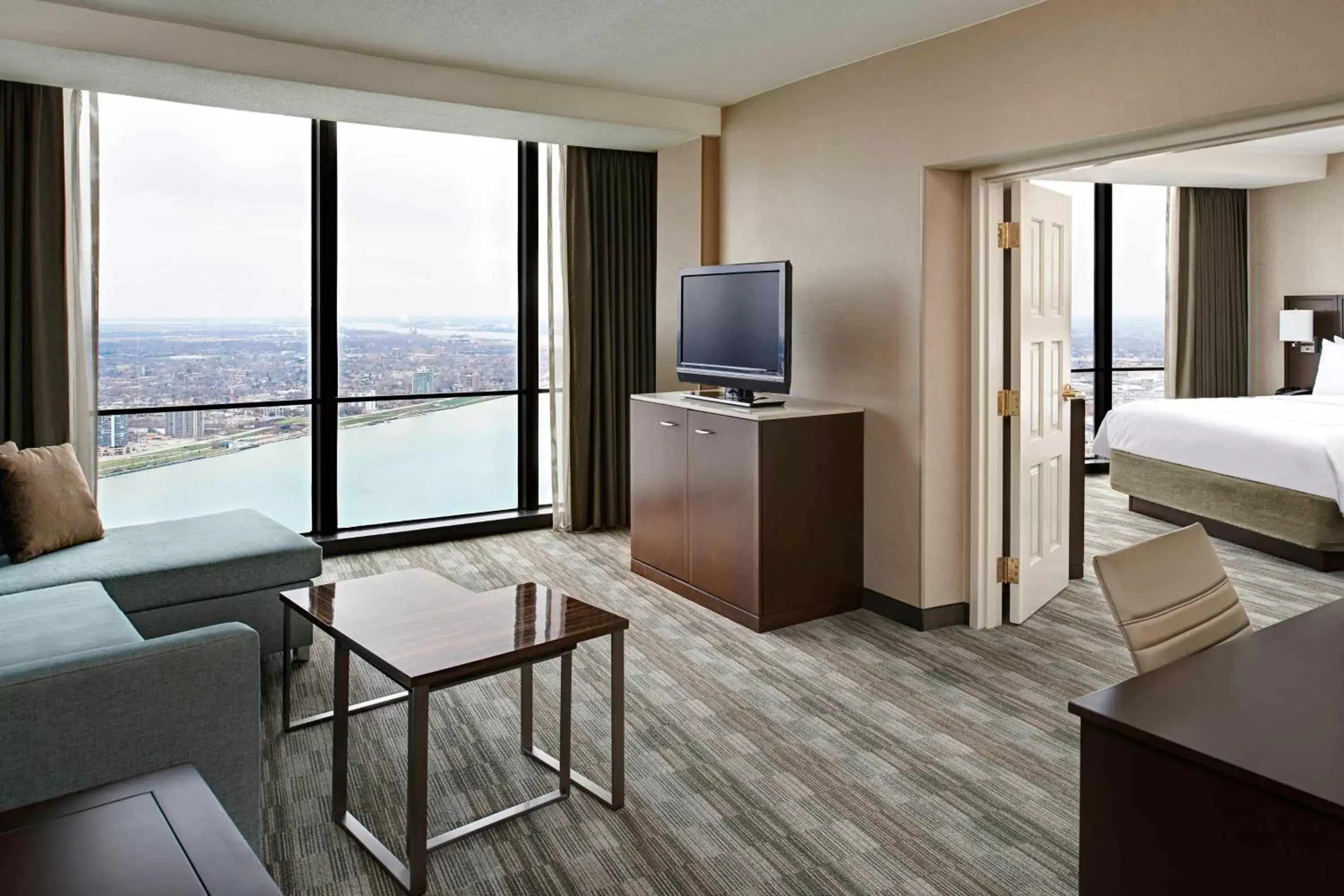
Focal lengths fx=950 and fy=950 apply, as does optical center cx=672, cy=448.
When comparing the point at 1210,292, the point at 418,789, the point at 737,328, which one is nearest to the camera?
the point at 418,789

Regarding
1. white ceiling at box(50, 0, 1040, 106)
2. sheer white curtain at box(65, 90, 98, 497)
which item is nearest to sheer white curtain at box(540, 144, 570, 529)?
white ceiling at box(50, 0, 1040, 106)

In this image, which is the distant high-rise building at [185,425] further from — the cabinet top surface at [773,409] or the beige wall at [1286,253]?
the beige wall at [1286,253]

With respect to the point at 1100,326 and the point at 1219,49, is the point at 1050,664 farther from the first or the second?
the point at 1100,326

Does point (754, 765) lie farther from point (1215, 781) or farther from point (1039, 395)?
point (1039, 395)

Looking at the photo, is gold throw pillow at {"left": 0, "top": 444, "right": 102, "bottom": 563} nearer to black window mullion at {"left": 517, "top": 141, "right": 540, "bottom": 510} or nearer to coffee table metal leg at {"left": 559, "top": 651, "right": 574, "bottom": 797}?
coffee table metal leg at {"left": 559, "top": 651, "right": 574, "bottom": 797}

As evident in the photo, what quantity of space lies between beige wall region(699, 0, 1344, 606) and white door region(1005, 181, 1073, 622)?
0.24m

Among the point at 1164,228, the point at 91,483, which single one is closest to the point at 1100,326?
the point at 1164,228

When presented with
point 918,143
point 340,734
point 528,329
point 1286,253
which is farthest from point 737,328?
point 1286,253

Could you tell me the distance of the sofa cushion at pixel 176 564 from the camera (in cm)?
326

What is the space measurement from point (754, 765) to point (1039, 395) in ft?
7.85

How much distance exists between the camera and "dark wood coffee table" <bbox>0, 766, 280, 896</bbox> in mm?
1078

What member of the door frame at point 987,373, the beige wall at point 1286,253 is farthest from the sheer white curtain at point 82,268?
the beige wall at point 1286,253

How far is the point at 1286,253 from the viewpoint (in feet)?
26.7

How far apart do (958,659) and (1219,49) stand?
2318 mm
